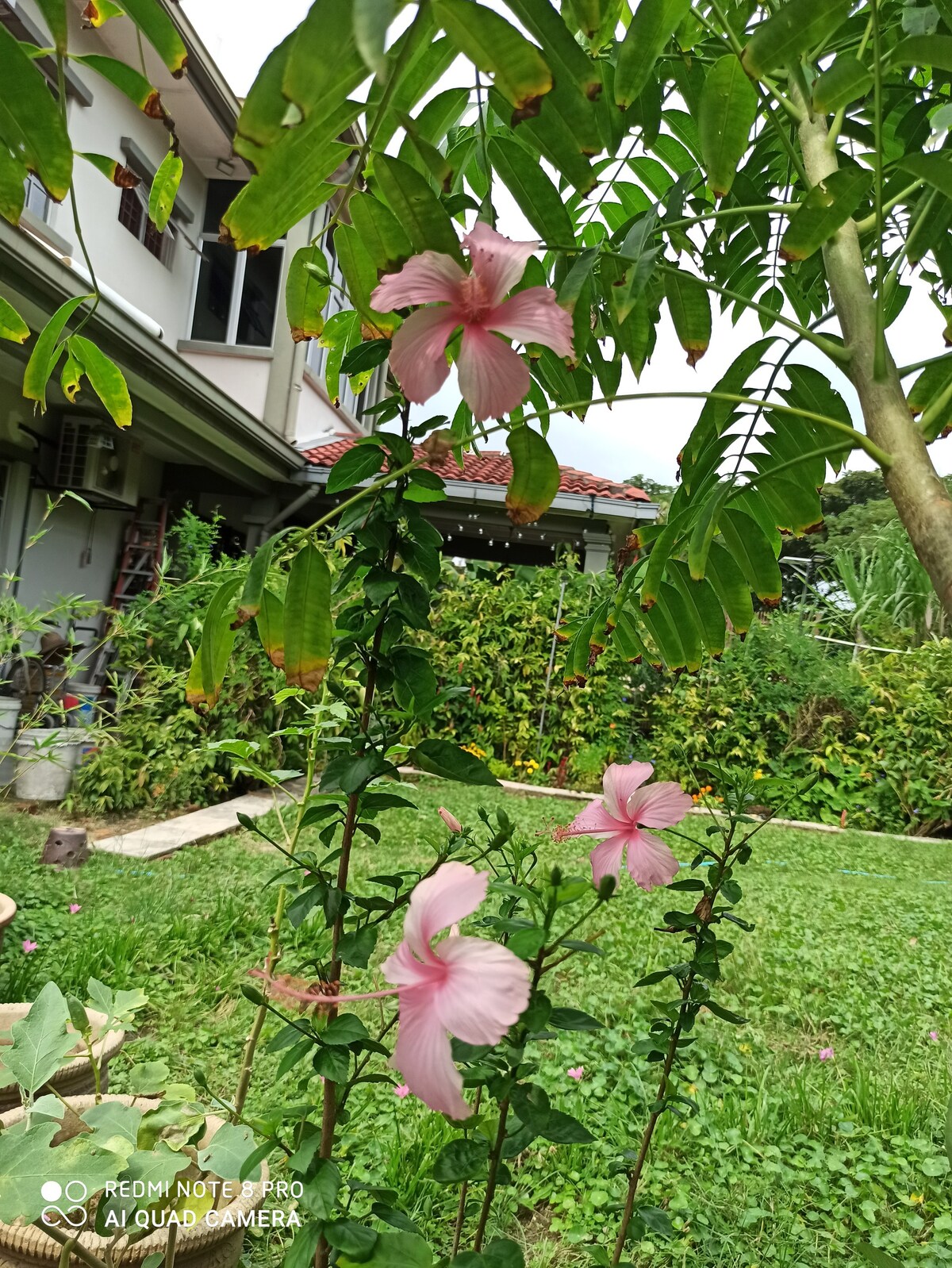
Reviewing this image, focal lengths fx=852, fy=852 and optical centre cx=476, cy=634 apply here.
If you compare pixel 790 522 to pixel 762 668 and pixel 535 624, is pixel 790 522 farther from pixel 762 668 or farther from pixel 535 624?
pixel 762 668

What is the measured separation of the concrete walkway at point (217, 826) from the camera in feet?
12.9

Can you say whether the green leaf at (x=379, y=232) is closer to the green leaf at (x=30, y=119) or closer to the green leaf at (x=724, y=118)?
the green leaf at (x=30, y=119)

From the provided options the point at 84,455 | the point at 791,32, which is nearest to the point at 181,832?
the point at 84,455

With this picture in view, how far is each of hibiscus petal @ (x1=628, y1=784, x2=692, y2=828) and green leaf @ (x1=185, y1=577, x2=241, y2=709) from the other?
0.35m

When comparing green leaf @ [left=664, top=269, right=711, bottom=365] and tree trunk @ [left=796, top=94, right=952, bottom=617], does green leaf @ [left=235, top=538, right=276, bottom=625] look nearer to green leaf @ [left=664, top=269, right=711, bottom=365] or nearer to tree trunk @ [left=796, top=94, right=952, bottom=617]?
tree trunk @ [left=796, top=94, right=952, bottom=617]

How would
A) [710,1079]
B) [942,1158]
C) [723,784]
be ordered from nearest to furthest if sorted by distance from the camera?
[723,784], [942,1158], [710,1079]

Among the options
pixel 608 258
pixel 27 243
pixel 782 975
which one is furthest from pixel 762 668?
pixel 608 258

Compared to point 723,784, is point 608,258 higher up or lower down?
higher up

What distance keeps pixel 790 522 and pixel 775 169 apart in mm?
587

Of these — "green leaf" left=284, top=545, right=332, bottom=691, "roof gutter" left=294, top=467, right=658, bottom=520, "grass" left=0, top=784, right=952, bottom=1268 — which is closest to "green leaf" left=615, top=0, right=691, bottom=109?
"green leaf" left=284, top=545, right=332, bottom=691

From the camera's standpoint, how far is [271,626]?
74 cm

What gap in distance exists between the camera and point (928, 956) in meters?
3.33

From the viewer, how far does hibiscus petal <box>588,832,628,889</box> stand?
679 millimetres

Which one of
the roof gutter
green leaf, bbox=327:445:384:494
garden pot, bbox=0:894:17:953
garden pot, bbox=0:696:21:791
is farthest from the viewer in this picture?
the roof gutter
